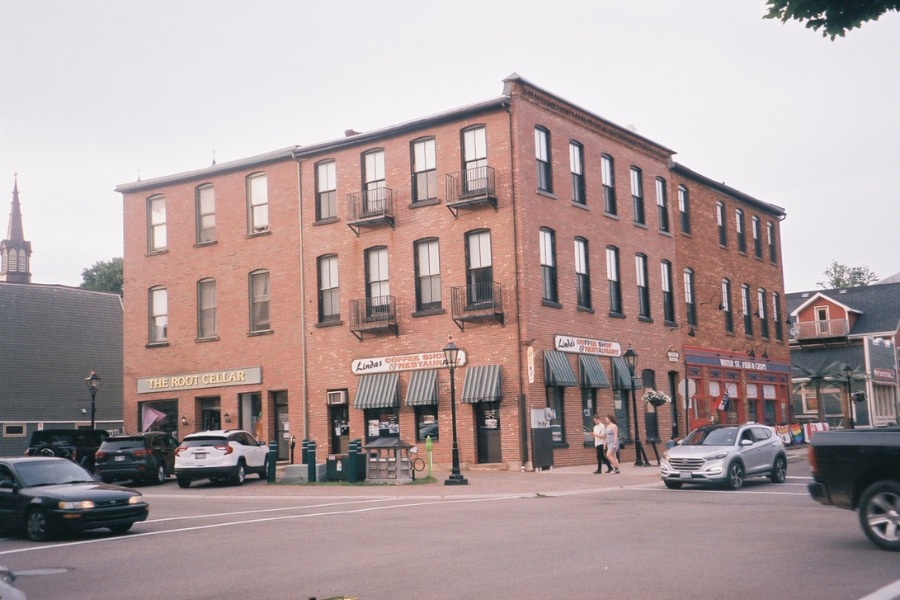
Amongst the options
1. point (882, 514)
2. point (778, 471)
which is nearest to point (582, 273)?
point (778, 471)

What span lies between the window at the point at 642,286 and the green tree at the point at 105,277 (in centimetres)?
4634

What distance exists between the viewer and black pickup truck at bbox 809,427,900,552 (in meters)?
11.7

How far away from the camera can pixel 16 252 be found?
96875 millimetres

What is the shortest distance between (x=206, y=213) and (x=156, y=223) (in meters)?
2.73

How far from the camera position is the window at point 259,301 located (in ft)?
121

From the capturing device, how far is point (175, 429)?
3844 centimetres

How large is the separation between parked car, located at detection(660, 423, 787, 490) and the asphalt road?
228 cm

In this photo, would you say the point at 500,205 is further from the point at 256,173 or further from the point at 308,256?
the point at 256,173

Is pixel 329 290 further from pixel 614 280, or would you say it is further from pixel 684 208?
pixel 684 208

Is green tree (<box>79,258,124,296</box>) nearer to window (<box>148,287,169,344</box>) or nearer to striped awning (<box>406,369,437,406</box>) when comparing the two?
window (<box>148,287,169,344</box>)

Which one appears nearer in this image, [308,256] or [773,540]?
[773,540]

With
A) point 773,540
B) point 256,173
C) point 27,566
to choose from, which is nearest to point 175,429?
point 256,173

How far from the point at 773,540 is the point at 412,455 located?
19.5m

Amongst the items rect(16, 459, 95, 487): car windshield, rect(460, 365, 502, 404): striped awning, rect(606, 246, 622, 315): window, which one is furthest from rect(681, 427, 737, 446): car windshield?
rect(16, 459, 95, 487): car windshield
